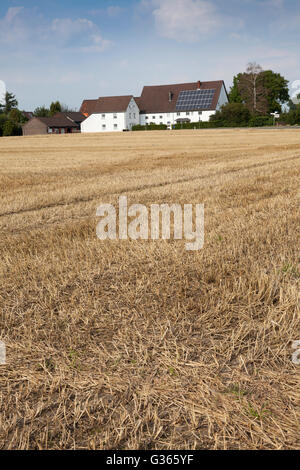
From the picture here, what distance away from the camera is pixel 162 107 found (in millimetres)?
97750

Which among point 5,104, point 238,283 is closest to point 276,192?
point 238,283

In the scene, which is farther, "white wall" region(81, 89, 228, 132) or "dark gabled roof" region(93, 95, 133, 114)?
"white wall" region(81, 89, 228, 132)

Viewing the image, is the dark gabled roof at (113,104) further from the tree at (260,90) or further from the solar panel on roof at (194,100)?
the tree at (260,90)

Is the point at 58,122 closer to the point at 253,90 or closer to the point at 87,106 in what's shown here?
the point at 87,106

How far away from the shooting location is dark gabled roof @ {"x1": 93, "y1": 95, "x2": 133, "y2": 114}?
309ft

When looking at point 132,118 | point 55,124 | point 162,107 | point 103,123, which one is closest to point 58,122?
point 55,124

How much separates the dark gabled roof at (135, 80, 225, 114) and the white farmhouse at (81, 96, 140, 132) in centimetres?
340

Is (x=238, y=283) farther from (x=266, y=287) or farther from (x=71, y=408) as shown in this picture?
(x=71, y=408)

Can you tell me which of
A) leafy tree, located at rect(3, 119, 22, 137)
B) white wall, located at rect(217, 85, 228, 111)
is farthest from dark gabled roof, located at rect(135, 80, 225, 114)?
leafy tree, located at rect(3, 119, 22, 137)

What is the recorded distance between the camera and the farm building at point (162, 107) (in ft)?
308

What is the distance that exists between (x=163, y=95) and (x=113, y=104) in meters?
12.6

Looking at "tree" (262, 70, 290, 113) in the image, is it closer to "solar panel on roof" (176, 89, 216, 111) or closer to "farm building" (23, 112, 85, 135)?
"solar panel on roof" (176, 89, 216, 111)

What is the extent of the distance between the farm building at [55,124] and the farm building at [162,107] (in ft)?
11.6

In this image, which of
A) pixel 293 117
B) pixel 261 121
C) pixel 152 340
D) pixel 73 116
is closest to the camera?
pixel 152 340
